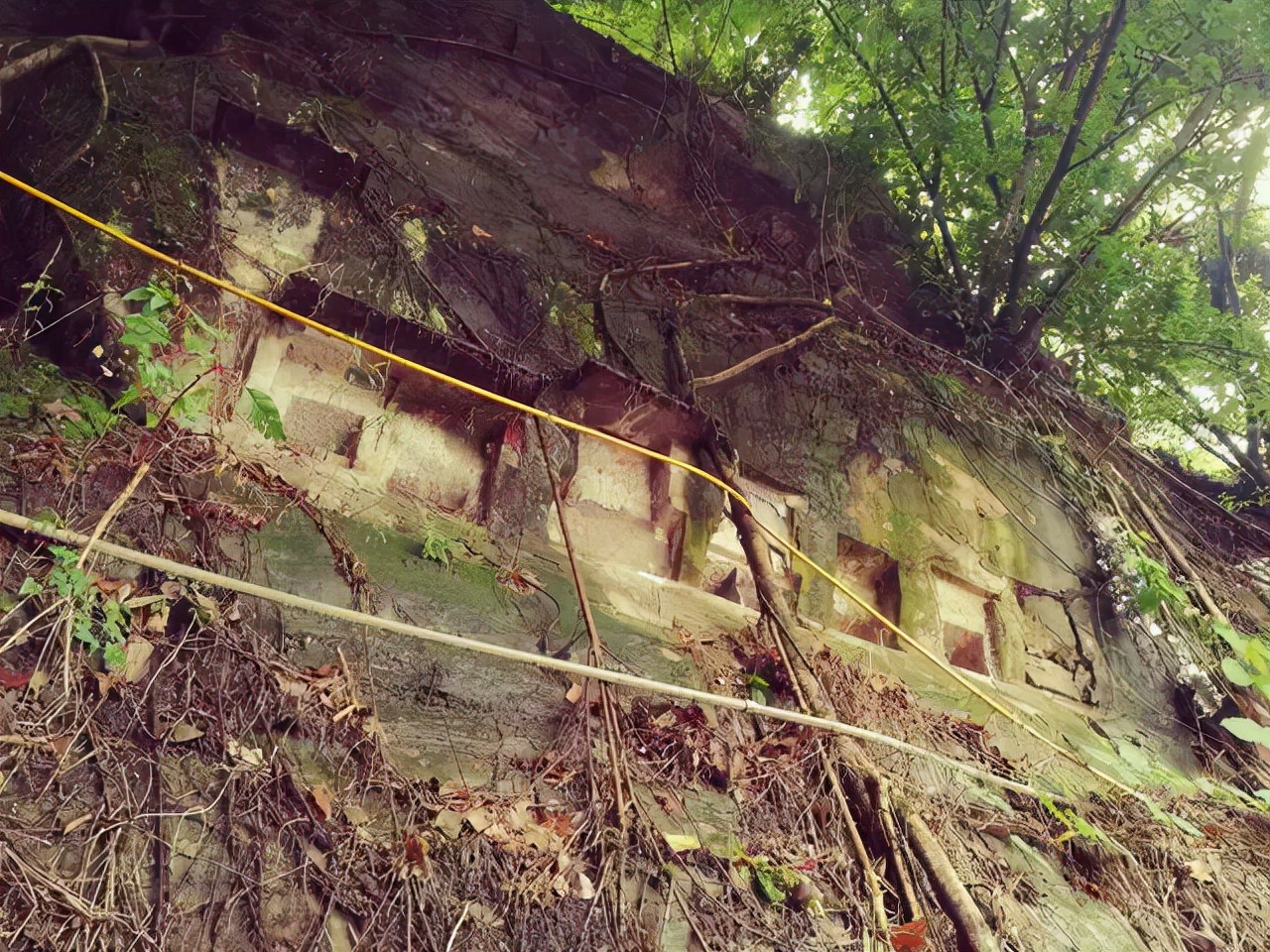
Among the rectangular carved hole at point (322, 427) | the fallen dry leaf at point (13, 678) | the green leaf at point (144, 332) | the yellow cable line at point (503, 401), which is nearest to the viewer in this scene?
the fallen dry leaf at point (13, 678)

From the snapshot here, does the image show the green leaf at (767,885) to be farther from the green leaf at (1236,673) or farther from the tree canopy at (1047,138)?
the tree canopy at (1047,138)

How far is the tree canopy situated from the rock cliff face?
50 centimetres

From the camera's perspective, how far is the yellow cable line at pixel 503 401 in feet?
12.9

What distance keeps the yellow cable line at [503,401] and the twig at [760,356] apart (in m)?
0.69

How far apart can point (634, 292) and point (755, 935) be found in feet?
13.3

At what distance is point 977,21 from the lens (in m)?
7.39

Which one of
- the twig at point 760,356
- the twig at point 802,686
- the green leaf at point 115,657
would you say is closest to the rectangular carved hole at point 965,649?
the twig at point 802,686

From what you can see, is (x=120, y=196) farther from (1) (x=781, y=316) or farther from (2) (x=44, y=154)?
(1) (x=781, y=316)

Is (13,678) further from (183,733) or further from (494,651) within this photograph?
(494,651)

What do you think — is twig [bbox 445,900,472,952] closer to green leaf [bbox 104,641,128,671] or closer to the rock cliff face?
the rock cliff face

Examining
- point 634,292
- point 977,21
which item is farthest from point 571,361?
point 977,21

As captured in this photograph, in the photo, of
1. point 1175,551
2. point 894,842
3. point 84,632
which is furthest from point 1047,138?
point 84,632

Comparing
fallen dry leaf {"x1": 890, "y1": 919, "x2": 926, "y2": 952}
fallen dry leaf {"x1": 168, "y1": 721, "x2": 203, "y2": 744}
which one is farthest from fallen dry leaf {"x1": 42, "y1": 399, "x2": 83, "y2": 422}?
fallen dry leaf {"x1": 890, "y1": 919, "x2": 926, "y2": 952}

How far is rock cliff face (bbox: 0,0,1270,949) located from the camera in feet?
12.9
